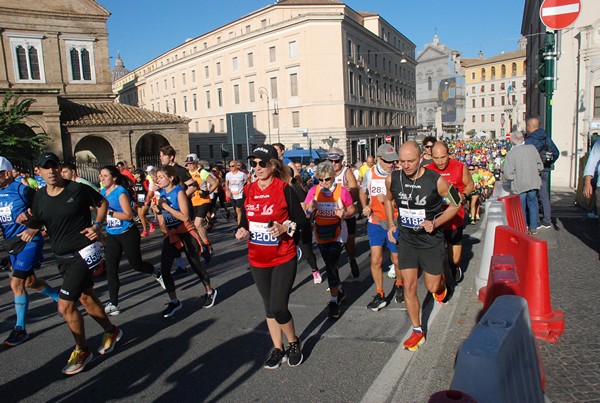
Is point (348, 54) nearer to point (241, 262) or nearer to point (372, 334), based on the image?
point (241, 262)

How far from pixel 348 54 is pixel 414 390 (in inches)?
2006

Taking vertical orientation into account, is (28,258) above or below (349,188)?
below

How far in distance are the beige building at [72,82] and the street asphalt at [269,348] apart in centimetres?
1905

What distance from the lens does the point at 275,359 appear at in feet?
13.8

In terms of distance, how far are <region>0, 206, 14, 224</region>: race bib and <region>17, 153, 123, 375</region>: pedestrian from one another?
119 cm

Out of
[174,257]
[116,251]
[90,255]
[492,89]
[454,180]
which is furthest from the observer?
[492,89]

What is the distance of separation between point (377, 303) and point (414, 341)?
49.8 inches

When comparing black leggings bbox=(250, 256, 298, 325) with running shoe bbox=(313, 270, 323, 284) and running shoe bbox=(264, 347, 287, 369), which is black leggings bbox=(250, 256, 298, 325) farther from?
running shoe bbox=(313, 270, 323, 284)

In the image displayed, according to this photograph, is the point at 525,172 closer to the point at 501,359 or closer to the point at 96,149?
the point at 501,359

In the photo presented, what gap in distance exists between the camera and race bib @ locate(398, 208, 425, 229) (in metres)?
4.43

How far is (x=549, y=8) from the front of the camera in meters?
8.85

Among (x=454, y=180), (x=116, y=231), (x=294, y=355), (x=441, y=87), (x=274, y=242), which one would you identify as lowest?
(x=294, y=355)

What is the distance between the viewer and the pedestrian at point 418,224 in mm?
4383

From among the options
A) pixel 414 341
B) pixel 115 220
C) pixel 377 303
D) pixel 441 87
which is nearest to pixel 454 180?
pixel 377 303
